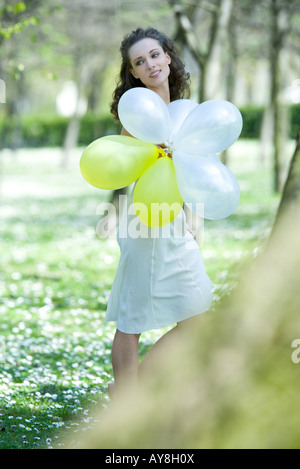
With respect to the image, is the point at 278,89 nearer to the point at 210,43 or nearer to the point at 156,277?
the point at 210,43

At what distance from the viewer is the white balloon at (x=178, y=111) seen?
2914 millimetres

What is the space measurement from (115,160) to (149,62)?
63cm

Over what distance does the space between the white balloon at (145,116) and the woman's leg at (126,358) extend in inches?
38.3

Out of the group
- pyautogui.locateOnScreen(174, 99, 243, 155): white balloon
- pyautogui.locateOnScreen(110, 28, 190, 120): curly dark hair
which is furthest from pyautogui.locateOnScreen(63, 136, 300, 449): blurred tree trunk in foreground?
pyautogui.locateOnScreen(110, 28, 190, 120): curly dark hair

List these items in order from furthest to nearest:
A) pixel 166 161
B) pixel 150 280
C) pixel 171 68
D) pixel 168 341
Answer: pixel 171 68, pixel 168 341, pixel 150 280, pixel 166 161

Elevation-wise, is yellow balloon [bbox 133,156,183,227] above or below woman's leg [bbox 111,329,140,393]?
above

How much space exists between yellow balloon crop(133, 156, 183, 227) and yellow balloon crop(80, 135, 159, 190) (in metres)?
0.05

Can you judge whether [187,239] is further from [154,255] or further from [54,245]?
[54,245]

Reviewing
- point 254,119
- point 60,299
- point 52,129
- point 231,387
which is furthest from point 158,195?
point 52,129

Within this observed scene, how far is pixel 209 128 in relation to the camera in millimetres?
Result: 2688

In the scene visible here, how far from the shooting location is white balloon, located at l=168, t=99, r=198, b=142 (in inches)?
115

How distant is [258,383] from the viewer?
1.71 m

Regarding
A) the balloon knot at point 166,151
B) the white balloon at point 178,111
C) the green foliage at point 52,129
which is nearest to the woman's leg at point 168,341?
the balloon knot at point 166,151

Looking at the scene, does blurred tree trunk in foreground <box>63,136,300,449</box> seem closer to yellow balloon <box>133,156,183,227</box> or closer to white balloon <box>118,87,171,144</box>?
yellow balloon <box>133,156,183,227</box>
